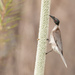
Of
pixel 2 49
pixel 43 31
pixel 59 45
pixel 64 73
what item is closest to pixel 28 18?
pixel 2 49

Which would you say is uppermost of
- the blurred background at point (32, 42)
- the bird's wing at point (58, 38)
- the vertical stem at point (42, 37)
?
the blurred background at point (32, 42)

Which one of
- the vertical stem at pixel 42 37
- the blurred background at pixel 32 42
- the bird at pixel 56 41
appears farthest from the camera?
the blurred background at pixel 32 42

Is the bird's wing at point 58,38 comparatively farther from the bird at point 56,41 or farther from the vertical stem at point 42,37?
the vertical stem at point 42,37

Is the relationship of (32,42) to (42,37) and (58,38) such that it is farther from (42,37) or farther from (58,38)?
(42,37)

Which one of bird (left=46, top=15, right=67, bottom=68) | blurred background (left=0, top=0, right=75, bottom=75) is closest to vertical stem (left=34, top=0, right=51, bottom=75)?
bird (left=46, top=15, right=67, bottom=68)

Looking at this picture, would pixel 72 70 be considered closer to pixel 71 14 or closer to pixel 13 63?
pixel 71 14

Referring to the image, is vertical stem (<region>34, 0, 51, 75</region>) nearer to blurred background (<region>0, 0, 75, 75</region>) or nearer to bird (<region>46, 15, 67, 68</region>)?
bird (<region>46, 15, 67, 68</region>)

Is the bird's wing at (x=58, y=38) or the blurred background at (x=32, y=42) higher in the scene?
the blurred background at (x=32, y=42)

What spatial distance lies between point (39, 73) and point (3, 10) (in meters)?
0.19

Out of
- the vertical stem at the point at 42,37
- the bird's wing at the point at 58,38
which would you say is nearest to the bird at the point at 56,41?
the bird's wing at the point at 58,38

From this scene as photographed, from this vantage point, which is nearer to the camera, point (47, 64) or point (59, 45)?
point (59, 45)

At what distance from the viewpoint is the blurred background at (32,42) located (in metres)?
1.42

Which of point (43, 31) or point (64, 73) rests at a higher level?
point (64, 73)

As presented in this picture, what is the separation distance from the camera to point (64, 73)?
4.85 ft
